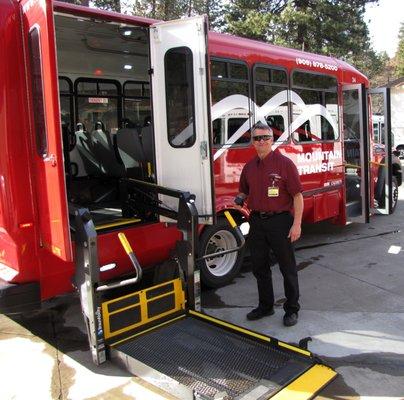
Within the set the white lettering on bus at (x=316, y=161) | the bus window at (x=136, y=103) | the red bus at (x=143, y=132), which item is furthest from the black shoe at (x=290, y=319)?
the bus window at (x=136, y=103)

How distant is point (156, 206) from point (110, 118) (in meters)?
3.24

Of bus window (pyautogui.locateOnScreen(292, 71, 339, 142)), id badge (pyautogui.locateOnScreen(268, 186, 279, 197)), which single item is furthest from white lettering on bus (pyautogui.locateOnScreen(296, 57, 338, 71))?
id badge (pyautogui.locateOnScreen(268, 186, 279, 197))

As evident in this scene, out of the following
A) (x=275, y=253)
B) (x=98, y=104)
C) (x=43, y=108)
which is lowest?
(x=275, y=253)

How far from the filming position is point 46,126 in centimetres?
348

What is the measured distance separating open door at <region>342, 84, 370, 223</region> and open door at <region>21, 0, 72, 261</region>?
5199mm

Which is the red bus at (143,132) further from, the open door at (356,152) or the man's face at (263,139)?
the man's face at (263,139)

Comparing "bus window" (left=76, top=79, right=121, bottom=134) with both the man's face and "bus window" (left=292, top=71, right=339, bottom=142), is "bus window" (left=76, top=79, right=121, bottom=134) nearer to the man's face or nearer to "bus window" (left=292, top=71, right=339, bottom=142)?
"bus window" (left=292, top=71, right=339, bottom=142)

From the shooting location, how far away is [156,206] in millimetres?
4719

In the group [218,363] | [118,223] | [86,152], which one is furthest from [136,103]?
[218,363]

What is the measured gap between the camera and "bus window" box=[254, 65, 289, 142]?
19.2ft

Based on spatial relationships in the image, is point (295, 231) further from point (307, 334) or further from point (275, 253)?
point (307, 334)

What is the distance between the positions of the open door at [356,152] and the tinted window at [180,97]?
3796 mm

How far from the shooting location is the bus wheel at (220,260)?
5375 millimetres

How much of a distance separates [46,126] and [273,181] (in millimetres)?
1915
